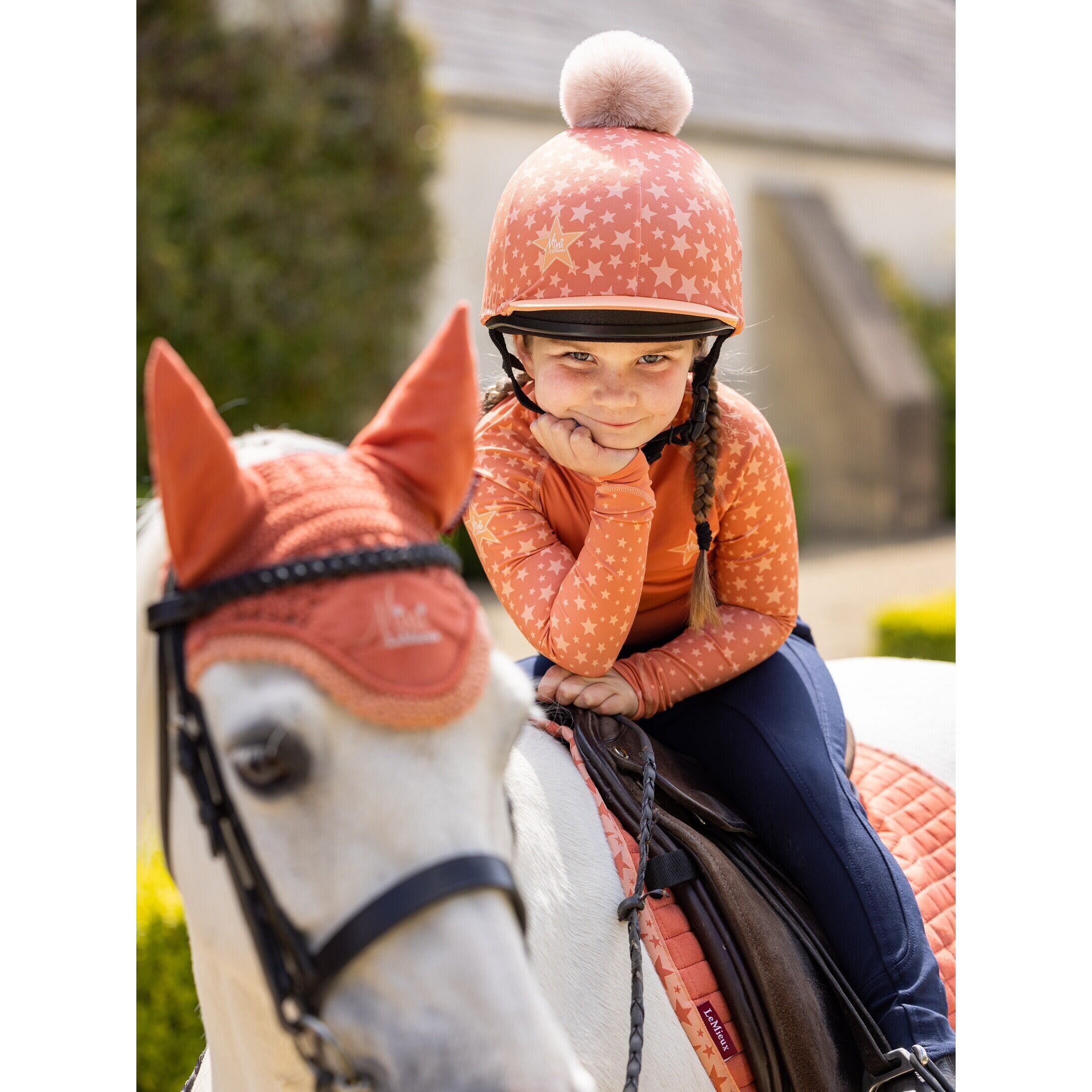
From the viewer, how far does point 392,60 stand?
8.95m

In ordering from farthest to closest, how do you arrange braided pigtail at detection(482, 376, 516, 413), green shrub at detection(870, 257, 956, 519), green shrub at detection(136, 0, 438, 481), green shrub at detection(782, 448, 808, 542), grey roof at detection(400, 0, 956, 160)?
green shrub at detection(870, 257, 956, 519), green shrub at detection(782, 448, 808, 542), grey roof at detection(400, 0, 956, 160), green shrub at detection(136, 0, 438, 481), braided pigtail at detection(482, 376, 516, 413)

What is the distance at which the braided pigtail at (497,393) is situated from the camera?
6.37 ft

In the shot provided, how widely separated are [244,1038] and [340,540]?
1.96 ft

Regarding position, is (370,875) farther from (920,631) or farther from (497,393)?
(920,631)

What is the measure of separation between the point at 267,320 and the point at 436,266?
178 centimetres

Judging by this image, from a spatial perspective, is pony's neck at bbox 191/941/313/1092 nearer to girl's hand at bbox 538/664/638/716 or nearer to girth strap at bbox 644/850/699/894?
girth strap at bbox 644/850/699/894

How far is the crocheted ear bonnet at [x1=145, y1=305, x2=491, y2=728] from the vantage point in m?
1.01

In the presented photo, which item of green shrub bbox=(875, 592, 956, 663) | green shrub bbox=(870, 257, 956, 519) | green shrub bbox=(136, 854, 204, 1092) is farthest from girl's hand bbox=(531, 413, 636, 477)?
Result: green shrub bbox=(870, 257, 956, 519)

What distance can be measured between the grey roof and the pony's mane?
912cm

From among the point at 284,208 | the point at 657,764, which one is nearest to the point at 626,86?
the point at 657,764

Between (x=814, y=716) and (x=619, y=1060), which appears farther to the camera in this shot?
(x=814, y=716)

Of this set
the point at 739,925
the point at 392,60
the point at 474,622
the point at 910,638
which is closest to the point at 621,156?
the point at 474,622
